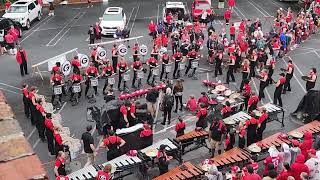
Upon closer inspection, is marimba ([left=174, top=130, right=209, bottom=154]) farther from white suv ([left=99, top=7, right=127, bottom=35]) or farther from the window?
the window

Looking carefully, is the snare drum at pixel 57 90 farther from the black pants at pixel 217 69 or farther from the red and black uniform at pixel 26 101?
the black pants at pixel 217 69

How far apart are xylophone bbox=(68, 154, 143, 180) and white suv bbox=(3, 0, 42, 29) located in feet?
72.3

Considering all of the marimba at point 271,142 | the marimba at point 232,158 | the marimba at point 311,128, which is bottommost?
the marimba at point 232,158

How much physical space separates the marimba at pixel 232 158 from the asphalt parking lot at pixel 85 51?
1.97m

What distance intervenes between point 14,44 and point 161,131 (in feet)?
49.9

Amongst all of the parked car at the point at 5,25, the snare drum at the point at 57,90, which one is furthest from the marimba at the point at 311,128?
the parked car at the point at 5,25

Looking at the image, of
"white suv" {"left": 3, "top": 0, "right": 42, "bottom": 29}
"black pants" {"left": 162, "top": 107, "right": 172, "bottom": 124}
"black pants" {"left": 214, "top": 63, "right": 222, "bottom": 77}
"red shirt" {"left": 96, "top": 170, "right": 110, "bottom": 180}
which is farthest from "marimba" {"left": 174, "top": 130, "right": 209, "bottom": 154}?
"white suv" {"left": 3, "top": 0, "right": 42, "bottom": 29}

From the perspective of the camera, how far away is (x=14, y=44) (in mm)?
30250

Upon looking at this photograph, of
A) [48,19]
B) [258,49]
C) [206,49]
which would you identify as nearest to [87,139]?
[258,49]

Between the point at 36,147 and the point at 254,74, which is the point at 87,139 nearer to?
the point at 36,147

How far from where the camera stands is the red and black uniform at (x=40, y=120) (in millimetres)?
18188

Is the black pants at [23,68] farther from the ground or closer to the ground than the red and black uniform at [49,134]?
farther from the ground

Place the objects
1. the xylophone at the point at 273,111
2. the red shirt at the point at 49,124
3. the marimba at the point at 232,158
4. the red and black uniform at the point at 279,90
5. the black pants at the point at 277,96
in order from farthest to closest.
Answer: the black pants at the point at 277,96 < the red and black uniform at the point at 279,90 < the xylophone at the point at 273,111 < the red shirt at the point at 49,124 < the marimba at the point at 232,158

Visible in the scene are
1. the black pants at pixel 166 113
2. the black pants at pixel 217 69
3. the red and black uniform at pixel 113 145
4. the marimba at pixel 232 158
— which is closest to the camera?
the marimba at pixel 232 158
